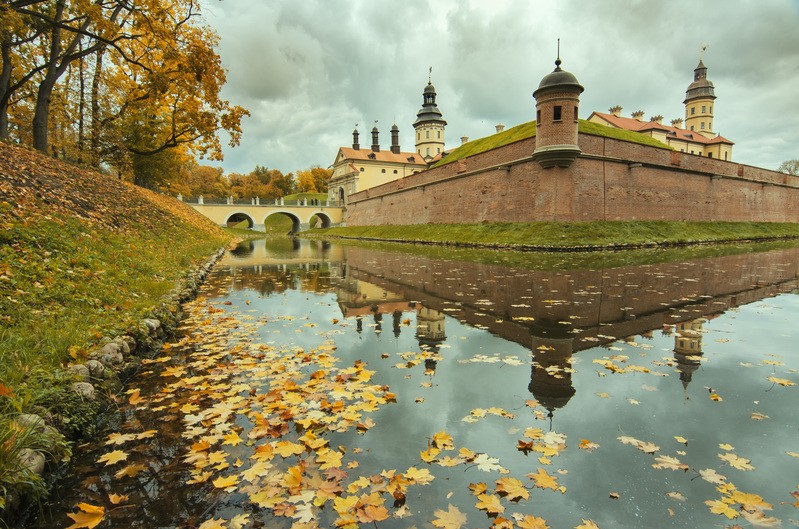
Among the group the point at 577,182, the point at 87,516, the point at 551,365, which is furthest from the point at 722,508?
the point at 577,182

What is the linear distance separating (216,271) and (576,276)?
11.4 m

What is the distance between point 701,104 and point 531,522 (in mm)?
87497

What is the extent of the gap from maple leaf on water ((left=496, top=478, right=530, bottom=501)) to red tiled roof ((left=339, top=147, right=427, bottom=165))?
6849 centimetres

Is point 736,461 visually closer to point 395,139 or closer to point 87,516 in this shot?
point 87,516

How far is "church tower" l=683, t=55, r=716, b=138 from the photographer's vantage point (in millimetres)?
68250

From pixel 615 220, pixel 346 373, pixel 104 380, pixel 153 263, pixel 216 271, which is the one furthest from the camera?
pixel 615 220

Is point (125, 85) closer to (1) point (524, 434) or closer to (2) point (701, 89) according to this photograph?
(1) point (524, 434)

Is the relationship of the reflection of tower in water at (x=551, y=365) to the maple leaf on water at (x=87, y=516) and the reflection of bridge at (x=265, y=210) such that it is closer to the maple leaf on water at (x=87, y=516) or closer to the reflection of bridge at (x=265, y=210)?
the maple leaf on water at (x=87, y=516)

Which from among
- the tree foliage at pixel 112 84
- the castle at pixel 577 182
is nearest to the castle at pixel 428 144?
the castle at pixel 577 182

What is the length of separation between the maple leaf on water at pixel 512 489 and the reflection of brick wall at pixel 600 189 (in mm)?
21521

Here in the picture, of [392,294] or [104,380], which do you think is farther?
[392,294]

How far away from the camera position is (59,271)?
6.09 m

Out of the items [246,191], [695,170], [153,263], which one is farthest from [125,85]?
[246,191]

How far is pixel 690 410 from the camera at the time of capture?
3412 millimetres
